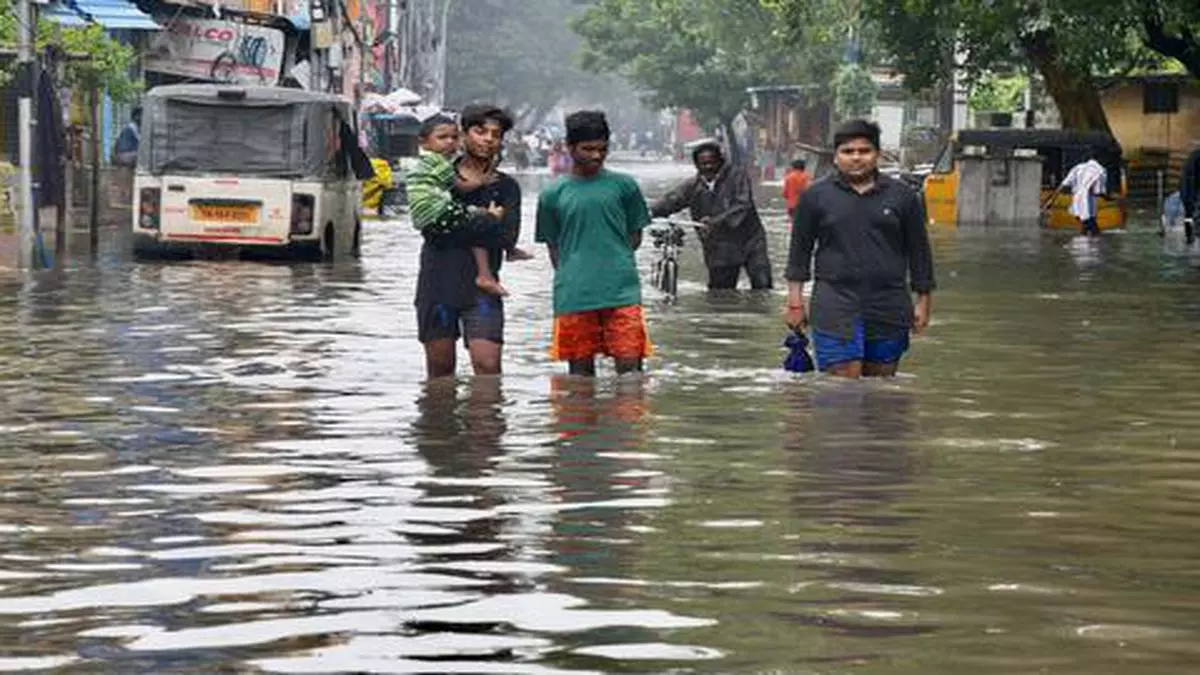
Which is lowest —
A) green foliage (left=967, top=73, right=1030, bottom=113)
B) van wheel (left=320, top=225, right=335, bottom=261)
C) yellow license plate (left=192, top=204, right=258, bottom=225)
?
van wheel (left=320, top=225, right=335, bottom=261)

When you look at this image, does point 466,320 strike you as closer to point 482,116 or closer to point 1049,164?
→ point 482,116

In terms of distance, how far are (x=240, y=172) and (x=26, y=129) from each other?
174 inches

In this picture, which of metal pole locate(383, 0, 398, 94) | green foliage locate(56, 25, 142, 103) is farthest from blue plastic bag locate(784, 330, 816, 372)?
metal pole locate(383, 0, 398, 94)

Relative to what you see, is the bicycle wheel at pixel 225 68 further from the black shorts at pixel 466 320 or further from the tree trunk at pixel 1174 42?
the black shorts at pixel 466 320

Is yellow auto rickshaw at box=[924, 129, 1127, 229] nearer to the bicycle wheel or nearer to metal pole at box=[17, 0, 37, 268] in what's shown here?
the bicycle wheel

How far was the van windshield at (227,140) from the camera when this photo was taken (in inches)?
1421

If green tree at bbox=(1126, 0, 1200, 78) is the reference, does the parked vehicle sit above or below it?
→ below

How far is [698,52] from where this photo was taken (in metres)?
117

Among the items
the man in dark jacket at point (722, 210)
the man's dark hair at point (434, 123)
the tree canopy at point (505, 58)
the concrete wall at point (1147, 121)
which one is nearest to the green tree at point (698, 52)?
the concrete wall at point (1147, 121)

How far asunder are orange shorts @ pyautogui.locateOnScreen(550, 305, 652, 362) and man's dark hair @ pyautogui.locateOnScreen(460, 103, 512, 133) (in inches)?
40.3

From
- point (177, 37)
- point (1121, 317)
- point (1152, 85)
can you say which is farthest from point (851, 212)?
point (1152, 85)

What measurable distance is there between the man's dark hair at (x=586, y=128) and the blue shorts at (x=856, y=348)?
1.39 meters

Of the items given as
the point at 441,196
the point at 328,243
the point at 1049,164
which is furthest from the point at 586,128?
the point at 1049,164

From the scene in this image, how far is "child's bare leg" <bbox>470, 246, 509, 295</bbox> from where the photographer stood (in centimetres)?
1579
